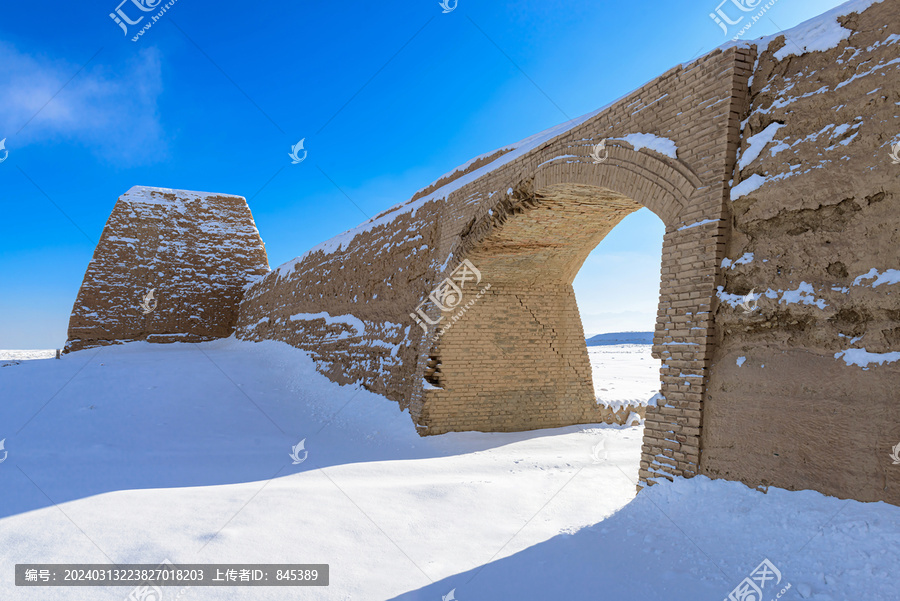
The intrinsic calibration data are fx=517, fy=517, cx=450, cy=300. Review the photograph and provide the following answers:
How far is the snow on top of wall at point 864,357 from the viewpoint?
2891mm

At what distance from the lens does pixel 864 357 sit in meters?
3.00

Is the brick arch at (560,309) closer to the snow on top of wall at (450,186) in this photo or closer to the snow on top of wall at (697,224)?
the snow on top of wall at (697,224)

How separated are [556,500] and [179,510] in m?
3.11

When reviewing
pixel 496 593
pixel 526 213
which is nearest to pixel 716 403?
pixel 496 593

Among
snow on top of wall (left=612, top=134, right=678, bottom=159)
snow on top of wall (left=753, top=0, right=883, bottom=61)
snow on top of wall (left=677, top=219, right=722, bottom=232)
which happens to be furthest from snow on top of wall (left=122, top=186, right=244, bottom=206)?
snow on top of wall (left=753, top=0, right=883, bottom=61)

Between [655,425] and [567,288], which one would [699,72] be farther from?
[567,288]

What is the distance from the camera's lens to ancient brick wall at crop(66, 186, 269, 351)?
18.0 meters

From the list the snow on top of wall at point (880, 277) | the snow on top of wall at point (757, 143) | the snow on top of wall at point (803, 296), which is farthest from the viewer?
the snow on top of wall at point (757, 143)

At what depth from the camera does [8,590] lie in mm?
2697

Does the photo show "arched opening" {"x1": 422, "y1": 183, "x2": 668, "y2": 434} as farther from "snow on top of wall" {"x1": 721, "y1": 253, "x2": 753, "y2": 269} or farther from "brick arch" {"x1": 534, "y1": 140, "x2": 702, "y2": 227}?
"snow on top of wall" {"x1": 721, "y1": 253, "x2": 753, "y2": 269}

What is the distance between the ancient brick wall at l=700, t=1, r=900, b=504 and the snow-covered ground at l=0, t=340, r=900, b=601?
0.96 ft

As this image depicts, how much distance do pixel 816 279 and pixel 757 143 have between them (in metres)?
1.09

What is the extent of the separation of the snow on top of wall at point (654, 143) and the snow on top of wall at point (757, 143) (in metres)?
0.60

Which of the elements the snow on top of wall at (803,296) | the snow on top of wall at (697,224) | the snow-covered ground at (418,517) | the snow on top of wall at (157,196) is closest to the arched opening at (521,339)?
the snow-covered ground at (418,517)
